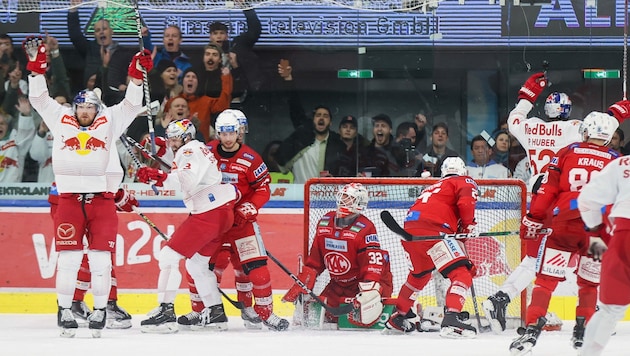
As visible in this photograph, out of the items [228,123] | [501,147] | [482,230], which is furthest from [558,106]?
[228,123]

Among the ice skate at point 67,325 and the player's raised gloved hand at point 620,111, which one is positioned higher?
the player's raised gloved hand at point 620,111

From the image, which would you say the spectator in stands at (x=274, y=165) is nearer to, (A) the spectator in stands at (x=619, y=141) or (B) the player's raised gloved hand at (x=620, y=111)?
(A) the spectator in stands at (x=619, y=141)

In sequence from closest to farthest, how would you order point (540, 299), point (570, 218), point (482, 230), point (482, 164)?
point (540, 299)
point (570, 218)
point (482, 230)
point (482, 164)

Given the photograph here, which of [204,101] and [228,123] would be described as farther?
[204,101]

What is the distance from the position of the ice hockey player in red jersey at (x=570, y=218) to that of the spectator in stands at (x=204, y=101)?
119 inches

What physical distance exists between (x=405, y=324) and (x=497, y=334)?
500mm

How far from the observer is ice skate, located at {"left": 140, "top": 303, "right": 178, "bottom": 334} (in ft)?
21.2

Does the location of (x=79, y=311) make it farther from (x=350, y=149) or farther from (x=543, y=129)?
(x=543, y=129)

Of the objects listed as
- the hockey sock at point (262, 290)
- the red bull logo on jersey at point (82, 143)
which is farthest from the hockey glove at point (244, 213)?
the red bull logo on jersey at point (82, 143)

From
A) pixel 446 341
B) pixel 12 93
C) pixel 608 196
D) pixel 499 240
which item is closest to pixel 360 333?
pixel 446 341

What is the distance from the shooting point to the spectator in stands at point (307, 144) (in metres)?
8.34

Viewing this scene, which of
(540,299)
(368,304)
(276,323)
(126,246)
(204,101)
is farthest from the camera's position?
(204,101)

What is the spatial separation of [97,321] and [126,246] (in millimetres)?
1789

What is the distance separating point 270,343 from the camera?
6.03m
